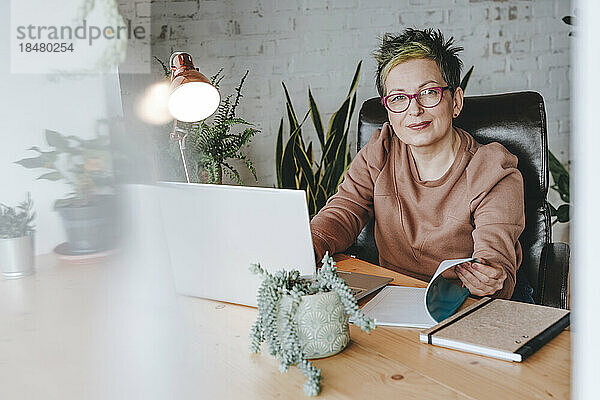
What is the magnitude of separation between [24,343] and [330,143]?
90.7 inches

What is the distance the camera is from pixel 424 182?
1743 mm

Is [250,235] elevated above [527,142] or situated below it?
below

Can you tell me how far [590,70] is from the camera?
0.28 metres

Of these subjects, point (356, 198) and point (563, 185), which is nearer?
point (356, 198)

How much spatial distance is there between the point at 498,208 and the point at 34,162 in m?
1.29

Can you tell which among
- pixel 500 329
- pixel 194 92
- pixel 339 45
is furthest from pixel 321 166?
pixel 500 329

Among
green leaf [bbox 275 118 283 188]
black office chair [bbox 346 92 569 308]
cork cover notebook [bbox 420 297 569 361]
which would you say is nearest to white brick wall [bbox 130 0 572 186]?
green leaf [bbox 275 118 283 188]

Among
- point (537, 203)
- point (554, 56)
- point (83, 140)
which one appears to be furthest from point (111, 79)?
point (554, 56)

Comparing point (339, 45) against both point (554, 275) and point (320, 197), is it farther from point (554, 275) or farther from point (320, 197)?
point (554, 275)

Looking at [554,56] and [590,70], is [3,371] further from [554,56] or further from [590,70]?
[554,56]

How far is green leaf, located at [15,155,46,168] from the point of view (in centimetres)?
42

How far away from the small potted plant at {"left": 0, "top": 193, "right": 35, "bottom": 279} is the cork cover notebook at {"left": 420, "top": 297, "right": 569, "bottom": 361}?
63 centimetres

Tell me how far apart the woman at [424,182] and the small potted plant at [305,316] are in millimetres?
658

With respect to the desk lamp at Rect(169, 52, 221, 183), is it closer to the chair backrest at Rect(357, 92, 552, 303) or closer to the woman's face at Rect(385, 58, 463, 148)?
the woman's face at Rect(385, 58, 463, 148)
